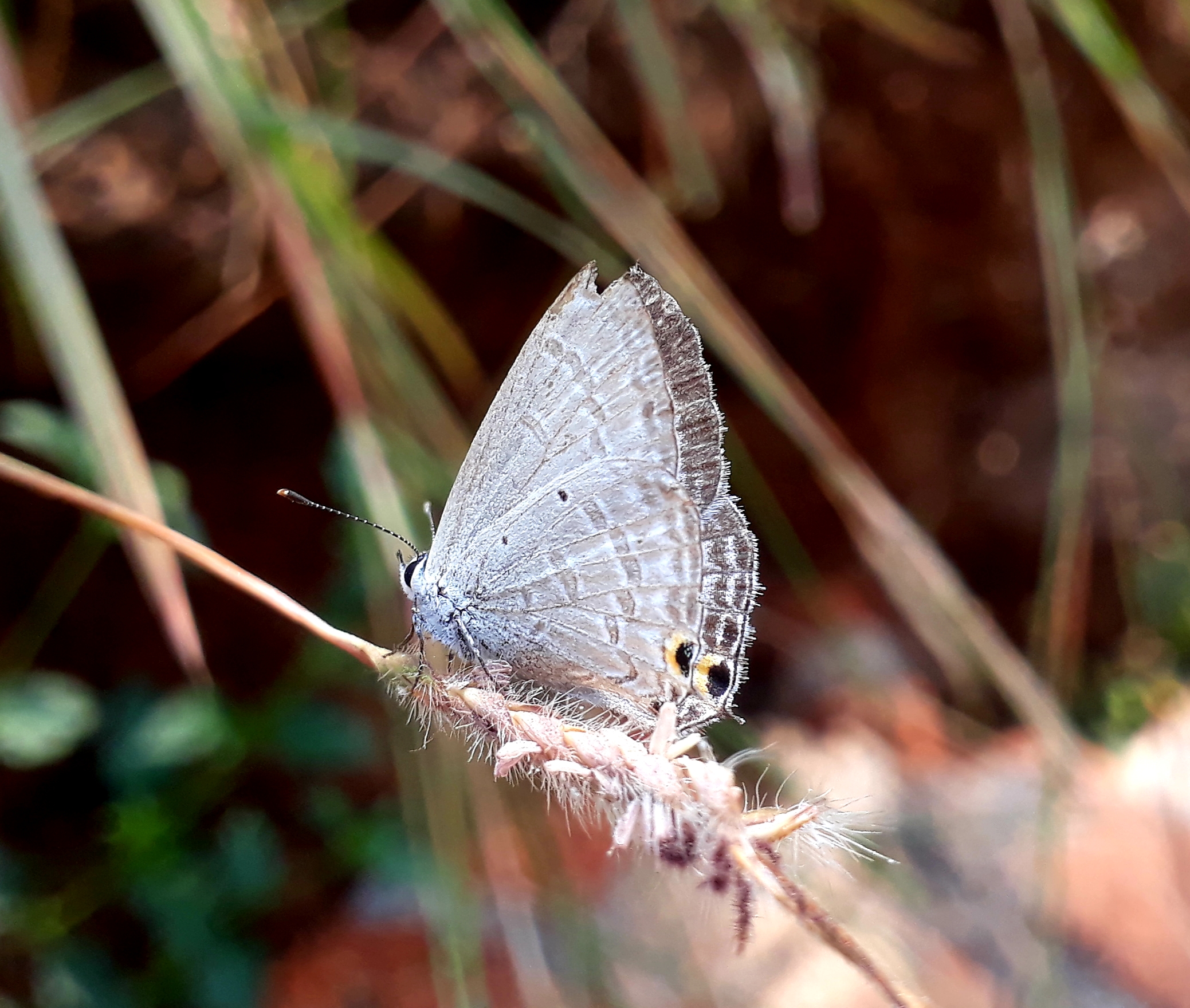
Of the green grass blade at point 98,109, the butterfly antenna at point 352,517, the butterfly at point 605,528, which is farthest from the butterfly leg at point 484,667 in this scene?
the green grass blade at point 98,109

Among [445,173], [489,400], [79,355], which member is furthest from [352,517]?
[489,400]

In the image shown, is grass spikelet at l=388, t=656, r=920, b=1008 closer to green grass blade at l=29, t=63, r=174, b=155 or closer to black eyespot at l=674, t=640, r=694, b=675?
black eyespot at l=674, t=640, r=694, b=675

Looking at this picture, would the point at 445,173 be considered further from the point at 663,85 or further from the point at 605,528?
the point at 605,528

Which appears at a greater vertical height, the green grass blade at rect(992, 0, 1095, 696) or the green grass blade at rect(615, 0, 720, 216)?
the green grass blade at rect(615, 0, 720, 216)

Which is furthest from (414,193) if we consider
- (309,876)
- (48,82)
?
(309,876)

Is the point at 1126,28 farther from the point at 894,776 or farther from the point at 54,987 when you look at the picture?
the point at 54,987

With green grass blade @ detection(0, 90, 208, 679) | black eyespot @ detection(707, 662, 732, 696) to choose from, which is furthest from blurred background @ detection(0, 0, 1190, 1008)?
black eyespot @ detection(707, 662, 732, 696)

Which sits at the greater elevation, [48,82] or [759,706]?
[48,82]
